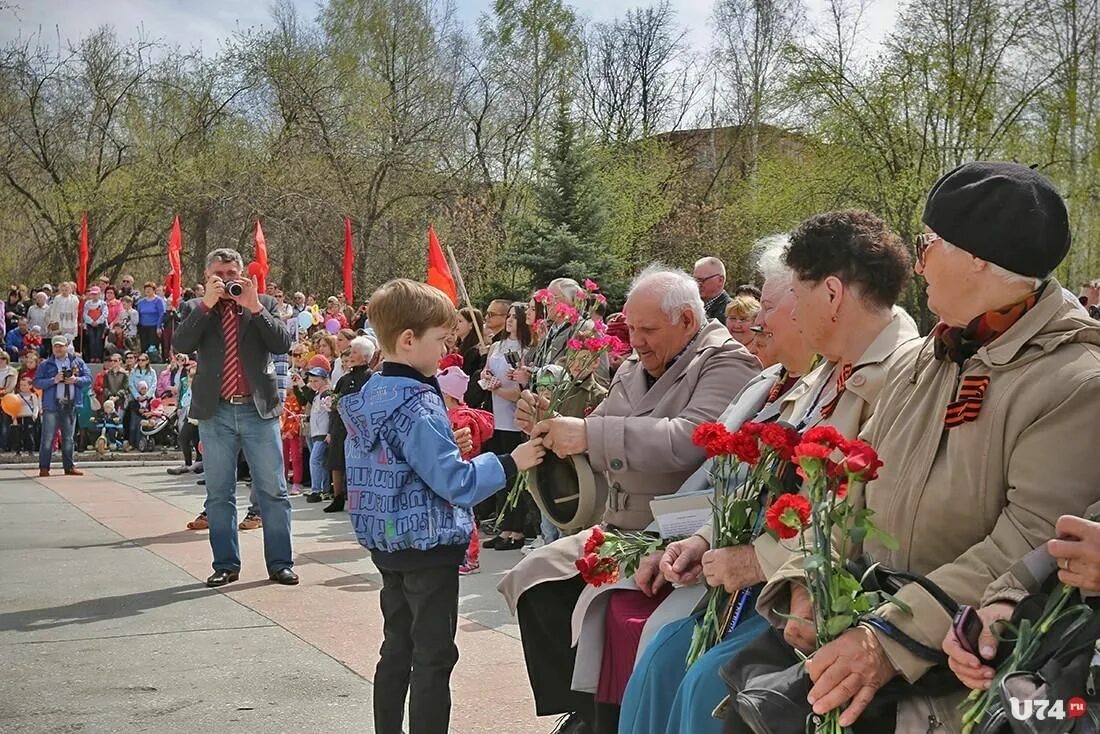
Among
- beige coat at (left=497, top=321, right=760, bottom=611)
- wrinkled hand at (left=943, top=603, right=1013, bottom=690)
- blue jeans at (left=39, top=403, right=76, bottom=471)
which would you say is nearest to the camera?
wrinkled hand at (left=943, top=603, right=1013, bottom=690)

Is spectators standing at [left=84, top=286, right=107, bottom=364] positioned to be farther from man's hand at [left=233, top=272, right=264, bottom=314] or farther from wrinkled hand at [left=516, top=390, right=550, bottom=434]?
wrinkled hand at [left=516, top=390, right=550, bottom=434]

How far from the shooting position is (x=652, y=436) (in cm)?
430

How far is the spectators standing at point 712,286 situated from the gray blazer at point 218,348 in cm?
293

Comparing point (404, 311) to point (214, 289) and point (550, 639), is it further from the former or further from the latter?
point (214, 289)

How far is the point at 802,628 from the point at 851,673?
0.29 metres

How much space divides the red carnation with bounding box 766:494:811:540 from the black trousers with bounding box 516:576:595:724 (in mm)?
1765

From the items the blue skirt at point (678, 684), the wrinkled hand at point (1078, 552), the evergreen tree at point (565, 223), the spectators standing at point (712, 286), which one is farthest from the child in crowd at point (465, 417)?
the evergreen tree at point (565, 223)

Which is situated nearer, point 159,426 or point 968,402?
point 968,402

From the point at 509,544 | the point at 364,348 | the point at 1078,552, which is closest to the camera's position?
the point at 1078,552

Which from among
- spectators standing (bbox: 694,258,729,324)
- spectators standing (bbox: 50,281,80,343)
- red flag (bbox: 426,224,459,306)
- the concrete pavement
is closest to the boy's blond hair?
the concrete pavement

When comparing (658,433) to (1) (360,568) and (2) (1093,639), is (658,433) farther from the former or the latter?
(1) (360,568)

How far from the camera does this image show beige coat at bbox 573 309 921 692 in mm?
3441

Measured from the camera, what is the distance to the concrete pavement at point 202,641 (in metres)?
4.98

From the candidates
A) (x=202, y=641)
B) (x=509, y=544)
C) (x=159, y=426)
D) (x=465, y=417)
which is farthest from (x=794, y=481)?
(x=159, y=426)
